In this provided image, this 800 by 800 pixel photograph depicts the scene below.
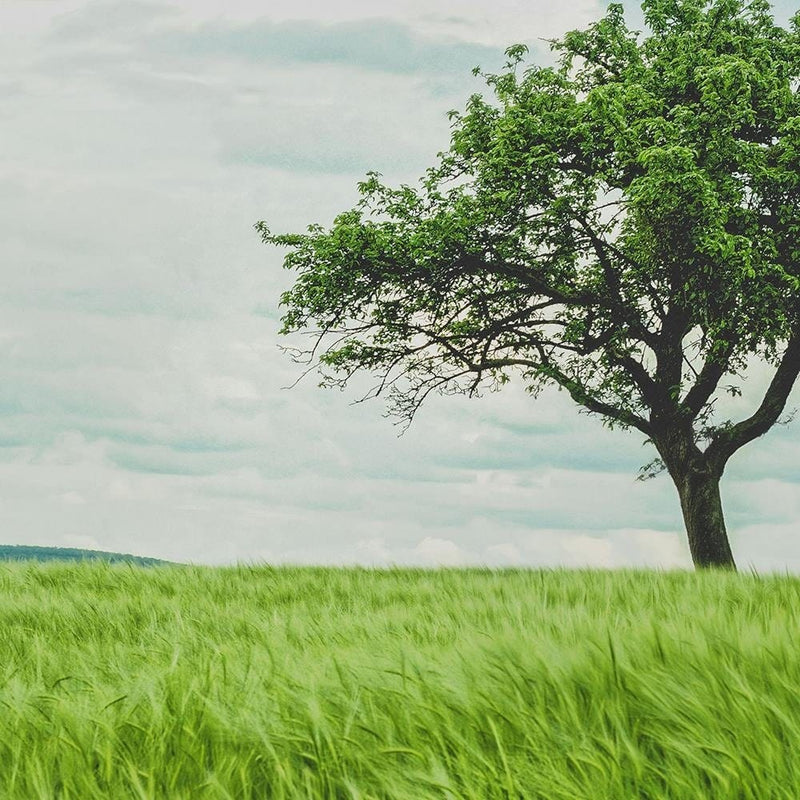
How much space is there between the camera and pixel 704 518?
18.2 meters

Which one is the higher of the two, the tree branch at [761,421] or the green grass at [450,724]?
the tree branch at [761,421]

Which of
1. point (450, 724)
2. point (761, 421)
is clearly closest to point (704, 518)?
point (761, 421)

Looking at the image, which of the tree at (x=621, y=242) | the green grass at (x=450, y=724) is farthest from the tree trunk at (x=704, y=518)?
the green grass at (x=450, y=724)

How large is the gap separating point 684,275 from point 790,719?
1448cm

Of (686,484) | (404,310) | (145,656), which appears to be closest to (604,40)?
(404,310)

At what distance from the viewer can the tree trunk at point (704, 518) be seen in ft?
59.5

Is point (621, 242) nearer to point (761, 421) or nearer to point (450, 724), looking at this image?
point (761, 421)

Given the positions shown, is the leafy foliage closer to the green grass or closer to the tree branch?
the tree branch

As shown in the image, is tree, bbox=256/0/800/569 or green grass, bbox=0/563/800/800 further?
tree, bbox=256/0/800/569

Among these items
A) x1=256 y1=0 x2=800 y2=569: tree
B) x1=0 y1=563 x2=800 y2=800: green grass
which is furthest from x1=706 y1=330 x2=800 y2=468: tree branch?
x1=0 y1=563 x2=800 y2=800: green grass

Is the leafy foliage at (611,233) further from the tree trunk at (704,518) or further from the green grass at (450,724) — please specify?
the green grass at (450,724)

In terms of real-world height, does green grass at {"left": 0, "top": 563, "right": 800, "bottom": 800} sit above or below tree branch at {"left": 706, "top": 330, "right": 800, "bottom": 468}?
below

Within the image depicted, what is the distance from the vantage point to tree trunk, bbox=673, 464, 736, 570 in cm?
1812

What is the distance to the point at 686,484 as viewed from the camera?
18.3 m
